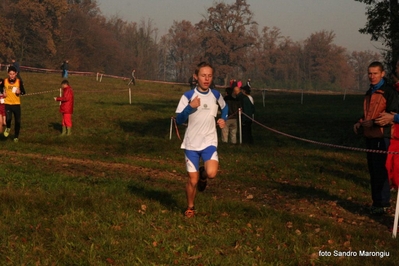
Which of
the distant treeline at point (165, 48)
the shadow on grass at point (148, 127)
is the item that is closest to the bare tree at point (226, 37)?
the distant treeline at point (165, 48)

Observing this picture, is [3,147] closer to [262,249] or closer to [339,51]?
[262,249]

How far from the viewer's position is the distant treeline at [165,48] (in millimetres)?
76562

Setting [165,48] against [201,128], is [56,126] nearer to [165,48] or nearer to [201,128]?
[201,128]

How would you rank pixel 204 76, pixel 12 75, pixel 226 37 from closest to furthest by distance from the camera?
pixel 204 76 < pixel 12 75 < pixel 226 37

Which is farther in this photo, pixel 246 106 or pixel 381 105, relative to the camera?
pixel 246 106

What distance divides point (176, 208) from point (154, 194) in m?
1.20

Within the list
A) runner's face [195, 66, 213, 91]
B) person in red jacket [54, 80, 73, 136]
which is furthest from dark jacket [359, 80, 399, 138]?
person in red jacket [54, 80, 73, 136]

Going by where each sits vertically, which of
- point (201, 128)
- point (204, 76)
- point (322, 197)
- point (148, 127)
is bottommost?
point (148, 127)

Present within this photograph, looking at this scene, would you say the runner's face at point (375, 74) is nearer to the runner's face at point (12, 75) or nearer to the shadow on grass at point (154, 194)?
the shadow on grass at point (154, 194)

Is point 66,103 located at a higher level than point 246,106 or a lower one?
lower

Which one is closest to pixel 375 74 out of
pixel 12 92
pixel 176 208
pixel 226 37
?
pixel 176 208

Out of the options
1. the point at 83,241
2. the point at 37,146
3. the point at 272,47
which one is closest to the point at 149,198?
the point at 83,241

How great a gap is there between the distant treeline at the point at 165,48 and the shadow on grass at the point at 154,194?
62.8 meters

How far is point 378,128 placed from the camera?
8641 mm
